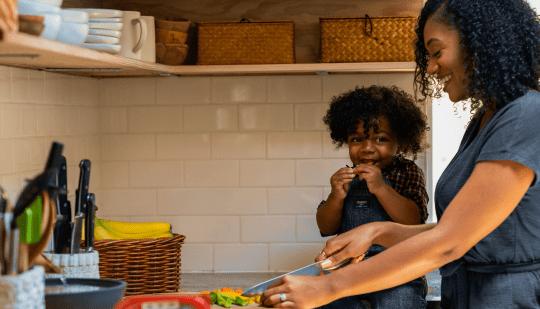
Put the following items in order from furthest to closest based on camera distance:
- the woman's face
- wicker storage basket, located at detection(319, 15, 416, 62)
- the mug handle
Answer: wicker storage basket, located at detection(319, 15, 416, 62), the mug handle, the woman's face

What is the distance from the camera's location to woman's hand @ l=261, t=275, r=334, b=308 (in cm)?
107

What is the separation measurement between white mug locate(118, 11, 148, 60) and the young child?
0.68m

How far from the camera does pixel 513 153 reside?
987 mm

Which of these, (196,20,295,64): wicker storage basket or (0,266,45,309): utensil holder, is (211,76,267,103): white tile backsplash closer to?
(196,20,295,64): wicker storage basket

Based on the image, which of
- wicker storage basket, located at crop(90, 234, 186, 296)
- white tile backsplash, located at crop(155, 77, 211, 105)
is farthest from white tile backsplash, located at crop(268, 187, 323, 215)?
wicker storage basket, located at crop(90, 234, 186, 296)

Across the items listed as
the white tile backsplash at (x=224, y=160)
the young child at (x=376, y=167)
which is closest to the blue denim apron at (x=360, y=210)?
the young child at (x=376, y=167)

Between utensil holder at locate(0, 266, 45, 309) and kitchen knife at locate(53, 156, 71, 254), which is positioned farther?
kitchen knife at locate(53, 156, 71, 254)

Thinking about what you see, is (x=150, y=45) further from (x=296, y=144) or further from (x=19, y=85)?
(x=296, y=144)

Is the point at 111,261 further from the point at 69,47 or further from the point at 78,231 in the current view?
the point at 69,47

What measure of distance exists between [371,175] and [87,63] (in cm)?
88

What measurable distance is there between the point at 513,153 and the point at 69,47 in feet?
2.64

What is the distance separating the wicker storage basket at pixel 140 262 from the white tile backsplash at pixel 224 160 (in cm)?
66

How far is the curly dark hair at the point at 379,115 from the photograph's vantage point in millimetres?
1779

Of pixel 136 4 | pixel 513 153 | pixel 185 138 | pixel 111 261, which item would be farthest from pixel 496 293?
pixel 136 4
